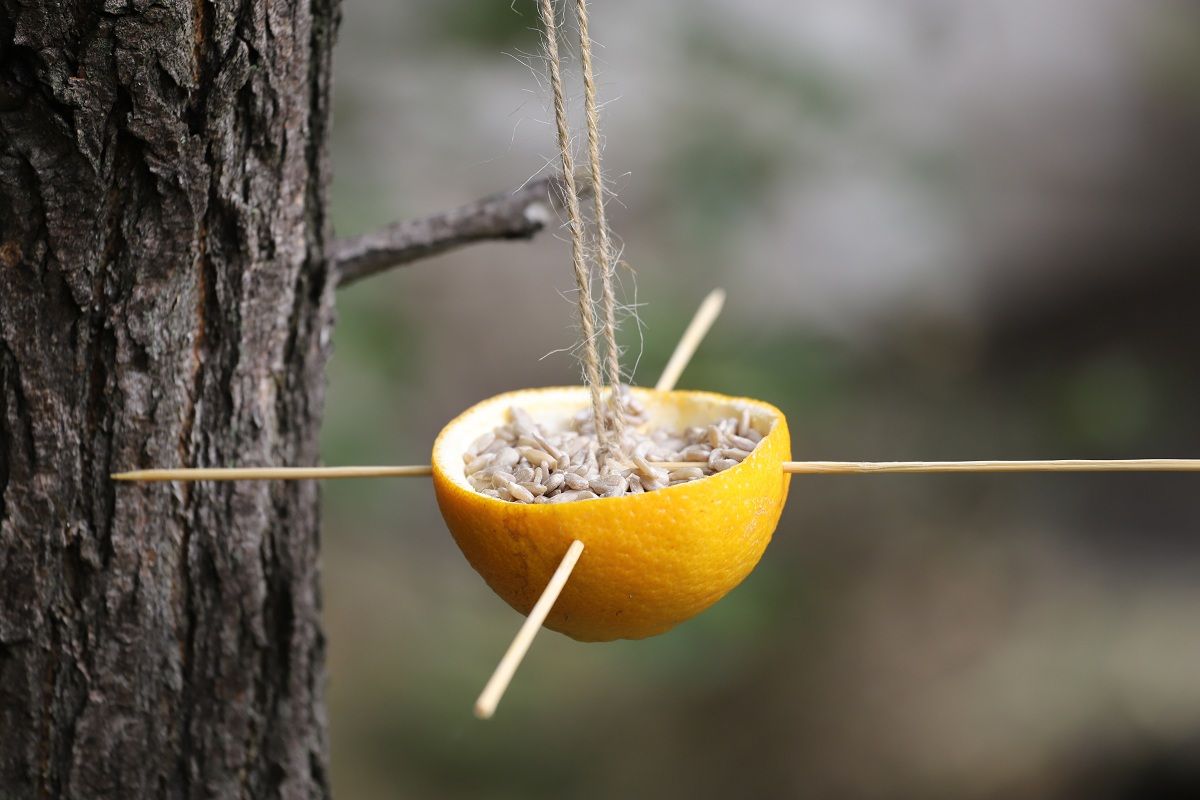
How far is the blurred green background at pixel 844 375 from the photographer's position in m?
1.66

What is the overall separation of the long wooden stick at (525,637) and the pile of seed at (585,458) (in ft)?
0.19

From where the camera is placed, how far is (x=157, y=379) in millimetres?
810

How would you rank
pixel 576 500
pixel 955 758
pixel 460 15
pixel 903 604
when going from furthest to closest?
pixel 903 604
pixel 955 758
pixel 460 15
pixel 576 500

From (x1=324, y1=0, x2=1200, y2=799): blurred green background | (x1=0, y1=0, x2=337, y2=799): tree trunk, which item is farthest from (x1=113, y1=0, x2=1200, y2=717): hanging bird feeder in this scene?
(x1=324, y1=0, x2=1200, y2=799): blurred green background

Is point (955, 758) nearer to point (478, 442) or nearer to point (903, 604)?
point (903, 604)

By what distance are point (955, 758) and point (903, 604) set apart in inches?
13.0

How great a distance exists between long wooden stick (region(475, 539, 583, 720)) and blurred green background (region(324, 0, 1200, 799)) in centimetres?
95

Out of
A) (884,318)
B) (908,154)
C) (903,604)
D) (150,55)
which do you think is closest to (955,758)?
(903,604)

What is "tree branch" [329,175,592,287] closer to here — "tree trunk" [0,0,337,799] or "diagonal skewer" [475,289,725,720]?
"tree trunk" [0,0,337,799]

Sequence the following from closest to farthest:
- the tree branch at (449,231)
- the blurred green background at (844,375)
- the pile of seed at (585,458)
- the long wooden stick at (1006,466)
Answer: the long wooden stick at (1006,466), the pile of seed at (585,458), the tree branch at (449,231), the blurred green background at (844,375)

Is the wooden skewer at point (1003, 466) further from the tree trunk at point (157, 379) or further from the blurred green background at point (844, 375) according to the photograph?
the blurred green background at point (844, 375)

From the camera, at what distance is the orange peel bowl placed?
63 cm

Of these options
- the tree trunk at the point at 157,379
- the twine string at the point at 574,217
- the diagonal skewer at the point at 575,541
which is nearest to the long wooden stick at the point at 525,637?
the diagonal skewer at the point at 575,541

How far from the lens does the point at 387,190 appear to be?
1.69 metres
